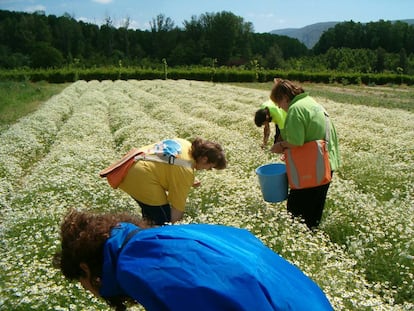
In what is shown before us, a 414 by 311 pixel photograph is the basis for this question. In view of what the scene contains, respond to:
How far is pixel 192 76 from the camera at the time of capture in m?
54.6

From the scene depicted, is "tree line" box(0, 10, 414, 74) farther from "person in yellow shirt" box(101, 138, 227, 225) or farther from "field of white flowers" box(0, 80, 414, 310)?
"person in yellow shirt" box(101, 138, 227, 225)

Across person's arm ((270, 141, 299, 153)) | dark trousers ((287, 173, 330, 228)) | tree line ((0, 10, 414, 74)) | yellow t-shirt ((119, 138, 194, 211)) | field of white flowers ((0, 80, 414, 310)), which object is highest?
tree line ((0, 10, 414, 74))

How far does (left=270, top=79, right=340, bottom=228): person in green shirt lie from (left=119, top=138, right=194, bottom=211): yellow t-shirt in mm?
1346

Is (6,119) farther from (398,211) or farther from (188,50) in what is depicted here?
(188,50)

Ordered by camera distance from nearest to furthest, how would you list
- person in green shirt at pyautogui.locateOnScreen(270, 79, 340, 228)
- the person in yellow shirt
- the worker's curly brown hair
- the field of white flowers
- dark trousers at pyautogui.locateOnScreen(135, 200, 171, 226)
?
1. the worker's curly brown hair
2. the field of white flowers
3. the person in yellow shirt
4. dark trousers at pyautogui.locateOnScreen(135, 200, 171, 226)
5. person in green shirt at pyautogui.locateOnScreen(270, 79, 340, 228)

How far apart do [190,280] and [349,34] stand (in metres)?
133

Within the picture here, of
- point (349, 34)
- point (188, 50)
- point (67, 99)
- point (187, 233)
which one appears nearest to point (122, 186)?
point (187, 233)

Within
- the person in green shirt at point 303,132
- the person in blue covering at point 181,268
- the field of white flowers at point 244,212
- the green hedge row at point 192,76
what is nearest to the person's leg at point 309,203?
the person in green shirt at point 303,132

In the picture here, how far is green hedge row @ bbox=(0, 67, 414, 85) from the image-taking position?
168 feet

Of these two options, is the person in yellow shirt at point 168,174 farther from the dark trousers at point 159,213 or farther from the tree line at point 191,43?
the tree line at point 191,43

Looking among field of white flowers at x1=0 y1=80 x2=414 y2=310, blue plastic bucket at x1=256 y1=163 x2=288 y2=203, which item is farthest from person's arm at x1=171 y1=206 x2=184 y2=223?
blue plastic bucket at x1=256 y1=163 x2=288 y2=203

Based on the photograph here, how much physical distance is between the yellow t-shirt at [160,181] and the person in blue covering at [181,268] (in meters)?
2.43

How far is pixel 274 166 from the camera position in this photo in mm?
6234

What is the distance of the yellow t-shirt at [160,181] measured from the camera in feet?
14.9
